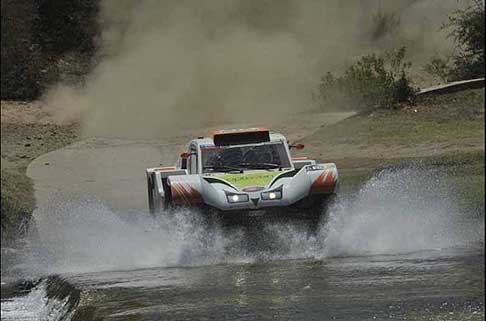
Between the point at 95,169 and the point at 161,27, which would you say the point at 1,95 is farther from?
the point at 161,27

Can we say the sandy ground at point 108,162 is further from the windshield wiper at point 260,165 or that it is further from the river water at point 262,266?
the windshield wiper at point 260,165

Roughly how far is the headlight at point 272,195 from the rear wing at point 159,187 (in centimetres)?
137

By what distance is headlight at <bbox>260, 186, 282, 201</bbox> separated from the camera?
45.1 feet

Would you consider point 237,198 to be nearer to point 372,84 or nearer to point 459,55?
point 459,55

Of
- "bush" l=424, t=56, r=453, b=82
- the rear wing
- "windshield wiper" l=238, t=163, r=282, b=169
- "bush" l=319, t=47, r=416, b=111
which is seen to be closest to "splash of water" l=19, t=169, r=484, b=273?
the rear wing

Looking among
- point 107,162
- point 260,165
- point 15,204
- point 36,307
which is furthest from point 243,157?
point 15,204

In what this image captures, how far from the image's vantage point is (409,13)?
79.5ft

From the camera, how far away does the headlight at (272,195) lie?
13.7m

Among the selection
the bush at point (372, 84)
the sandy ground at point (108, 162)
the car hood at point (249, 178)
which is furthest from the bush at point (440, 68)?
the car hood at point (249, 178)

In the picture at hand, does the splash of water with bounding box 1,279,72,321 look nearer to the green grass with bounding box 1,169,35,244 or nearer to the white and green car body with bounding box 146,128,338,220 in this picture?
the white and green car body with bounding box 146,128,338,220

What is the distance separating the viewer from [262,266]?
13.0m

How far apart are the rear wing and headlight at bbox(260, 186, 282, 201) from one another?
1.37 meters

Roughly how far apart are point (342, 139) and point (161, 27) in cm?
568

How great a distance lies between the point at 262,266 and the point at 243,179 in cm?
159
